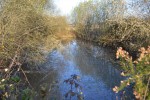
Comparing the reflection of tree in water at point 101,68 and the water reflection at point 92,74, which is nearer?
the water reflection at point 92,74

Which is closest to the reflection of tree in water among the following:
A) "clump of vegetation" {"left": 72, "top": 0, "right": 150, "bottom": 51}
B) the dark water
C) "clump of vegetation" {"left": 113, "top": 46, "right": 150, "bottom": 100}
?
the dark water

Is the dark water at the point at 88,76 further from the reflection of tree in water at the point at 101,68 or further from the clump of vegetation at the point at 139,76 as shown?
the clump of vegetation at the point at 139,76

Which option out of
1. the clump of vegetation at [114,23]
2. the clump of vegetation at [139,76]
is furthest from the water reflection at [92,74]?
the clump of vegetation at [139,76]

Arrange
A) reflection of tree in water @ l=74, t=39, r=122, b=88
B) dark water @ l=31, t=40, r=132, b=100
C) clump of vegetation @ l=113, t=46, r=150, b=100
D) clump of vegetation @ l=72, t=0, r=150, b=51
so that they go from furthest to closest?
reflection of tree in water @ l=74, t=39, r=122, b=88
clump of vegetation @ l=72, t=0, r=150, b=51
dark water @ l=31, t=40, r=132, b=100
clump of vegetation @ l=113, t=46, r=150, b=100

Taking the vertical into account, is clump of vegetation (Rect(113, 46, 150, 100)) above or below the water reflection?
above

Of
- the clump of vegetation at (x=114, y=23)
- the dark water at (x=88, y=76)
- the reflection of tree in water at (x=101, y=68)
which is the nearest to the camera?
the dark water at (x=88, y=76)

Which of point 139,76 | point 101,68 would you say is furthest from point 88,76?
point 139,76

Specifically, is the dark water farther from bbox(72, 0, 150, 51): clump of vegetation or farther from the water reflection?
bbox(72, 0, 150, 51): clump of vegetation

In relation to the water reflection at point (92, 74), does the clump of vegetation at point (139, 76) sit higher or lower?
higher

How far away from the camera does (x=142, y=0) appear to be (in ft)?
49.5

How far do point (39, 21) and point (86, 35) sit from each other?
27.3 metres

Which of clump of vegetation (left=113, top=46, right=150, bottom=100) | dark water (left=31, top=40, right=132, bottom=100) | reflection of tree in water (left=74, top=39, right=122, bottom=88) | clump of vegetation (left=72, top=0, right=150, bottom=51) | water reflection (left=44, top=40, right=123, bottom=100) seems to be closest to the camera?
clump of vegetation (left=113, top=46, right=150, bottom=100)

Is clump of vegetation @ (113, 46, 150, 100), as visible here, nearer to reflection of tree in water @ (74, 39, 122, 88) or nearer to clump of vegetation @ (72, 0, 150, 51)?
clump of vegetation @ (72, 0, 150, 51)

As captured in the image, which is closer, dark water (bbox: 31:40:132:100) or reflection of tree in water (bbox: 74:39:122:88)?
dark water (bbox: 31:40:132:100)
